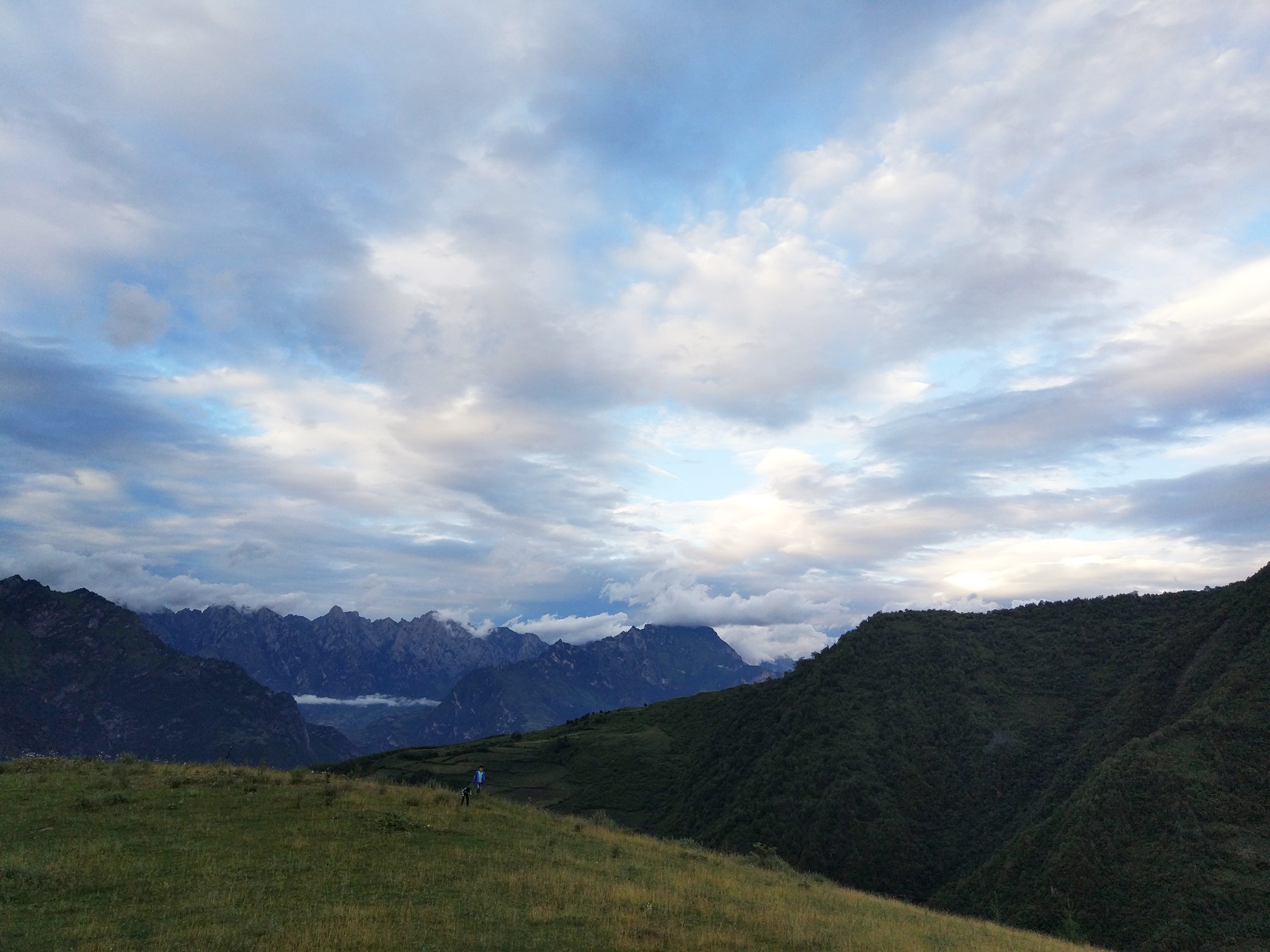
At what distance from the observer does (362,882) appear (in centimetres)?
1980

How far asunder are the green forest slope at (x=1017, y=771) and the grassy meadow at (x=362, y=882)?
116 feet

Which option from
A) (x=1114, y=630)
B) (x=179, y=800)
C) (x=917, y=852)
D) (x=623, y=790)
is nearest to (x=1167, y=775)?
(x=917, y=852)

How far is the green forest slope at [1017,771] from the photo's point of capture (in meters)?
52.3

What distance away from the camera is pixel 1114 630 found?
106125 mm

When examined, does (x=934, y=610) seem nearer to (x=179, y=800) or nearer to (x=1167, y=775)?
(x=1167, y=775)

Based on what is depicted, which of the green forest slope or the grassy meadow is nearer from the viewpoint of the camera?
the grassy meadow

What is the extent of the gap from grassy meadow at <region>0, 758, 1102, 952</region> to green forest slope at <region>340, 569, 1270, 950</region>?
3541cm

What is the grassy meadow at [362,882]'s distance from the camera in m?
15.9

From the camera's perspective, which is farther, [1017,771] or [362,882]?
[1017,771]

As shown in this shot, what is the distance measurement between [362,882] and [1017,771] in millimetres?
93916

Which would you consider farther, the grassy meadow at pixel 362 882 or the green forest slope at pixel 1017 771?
the green forest slope at pixel 1017 771

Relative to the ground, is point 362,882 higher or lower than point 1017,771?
higher

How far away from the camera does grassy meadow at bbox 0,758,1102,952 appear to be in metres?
15.9

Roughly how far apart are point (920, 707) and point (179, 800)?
4149 inches
